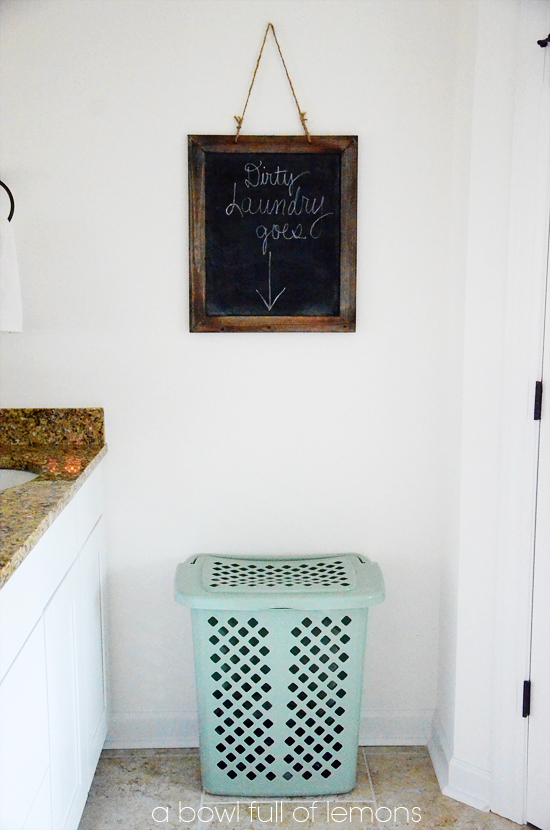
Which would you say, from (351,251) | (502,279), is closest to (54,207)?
(351,251)

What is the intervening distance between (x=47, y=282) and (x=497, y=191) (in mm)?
1297

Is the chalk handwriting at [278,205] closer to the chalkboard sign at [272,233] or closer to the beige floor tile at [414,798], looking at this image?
the chalkboard sign at [272,233]

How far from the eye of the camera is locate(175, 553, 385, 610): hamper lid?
1.89 m

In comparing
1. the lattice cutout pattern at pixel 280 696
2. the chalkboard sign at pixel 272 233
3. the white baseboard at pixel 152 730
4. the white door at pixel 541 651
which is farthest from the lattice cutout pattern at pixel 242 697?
the chalkboard sign at pixel 272 233

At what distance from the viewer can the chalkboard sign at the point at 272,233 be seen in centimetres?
205

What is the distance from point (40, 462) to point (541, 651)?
1.42 metres

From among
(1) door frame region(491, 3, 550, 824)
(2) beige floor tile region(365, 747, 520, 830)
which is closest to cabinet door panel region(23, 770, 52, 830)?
(2) beige floor tile region(365, 747, 520, 830)

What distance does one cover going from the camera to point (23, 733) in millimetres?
1271

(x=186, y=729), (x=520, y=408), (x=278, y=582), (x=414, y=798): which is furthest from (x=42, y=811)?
(x=520, y=408)

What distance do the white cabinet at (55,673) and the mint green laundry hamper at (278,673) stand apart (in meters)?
0.29

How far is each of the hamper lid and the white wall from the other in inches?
3.8

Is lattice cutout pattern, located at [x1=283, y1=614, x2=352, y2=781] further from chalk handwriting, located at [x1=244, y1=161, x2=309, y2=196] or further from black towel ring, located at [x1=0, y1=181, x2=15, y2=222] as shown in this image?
black towel ring, located at [x1=0, y1=181, x2=15, y2=222]

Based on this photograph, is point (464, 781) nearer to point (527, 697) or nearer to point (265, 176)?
point (527, 697)

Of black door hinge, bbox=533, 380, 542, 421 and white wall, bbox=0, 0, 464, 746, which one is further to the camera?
white wall, bbox=0, 0, 464, 746
